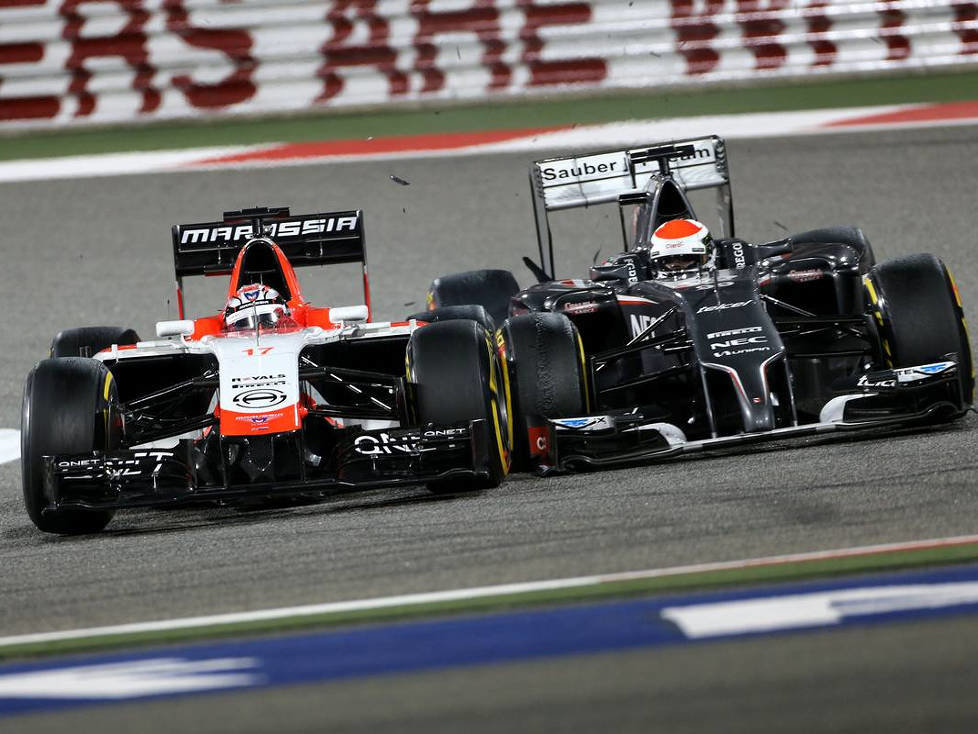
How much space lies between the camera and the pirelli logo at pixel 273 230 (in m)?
9.34

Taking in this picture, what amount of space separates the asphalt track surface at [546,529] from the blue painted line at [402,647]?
14cm

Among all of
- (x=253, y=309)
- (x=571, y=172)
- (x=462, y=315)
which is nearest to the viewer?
(x=253, y=309)

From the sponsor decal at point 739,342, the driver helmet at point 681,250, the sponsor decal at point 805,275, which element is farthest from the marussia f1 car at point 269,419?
the sponsor decal at point 805,275

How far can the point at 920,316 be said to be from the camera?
8461mm

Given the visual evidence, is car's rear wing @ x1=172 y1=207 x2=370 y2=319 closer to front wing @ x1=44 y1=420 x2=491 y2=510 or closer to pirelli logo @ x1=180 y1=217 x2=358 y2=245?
pirelli logo @ x1=180 y1=217 x2=358 y2=245

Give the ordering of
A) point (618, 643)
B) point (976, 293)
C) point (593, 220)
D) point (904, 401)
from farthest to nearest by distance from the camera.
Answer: point (593, 220), point (976, 293), point (904, 401), point (618, 643)

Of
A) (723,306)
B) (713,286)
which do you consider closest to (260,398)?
(723,306)

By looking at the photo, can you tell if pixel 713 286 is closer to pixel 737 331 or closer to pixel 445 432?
pixel 737 331

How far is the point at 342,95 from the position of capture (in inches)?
660

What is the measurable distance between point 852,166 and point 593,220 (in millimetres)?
2220

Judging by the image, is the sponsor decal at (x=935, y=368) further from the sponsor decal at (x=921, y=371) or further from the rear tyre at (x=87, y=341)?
the rear tyre at (x=87, y=341)

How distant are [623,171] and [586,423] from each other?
2989mm

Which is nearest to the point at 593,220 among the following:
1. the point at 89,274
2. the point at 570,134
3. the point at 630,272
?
the point at 570,134

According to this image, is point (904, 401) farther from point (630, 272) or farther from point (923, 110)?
point (923, 110)
